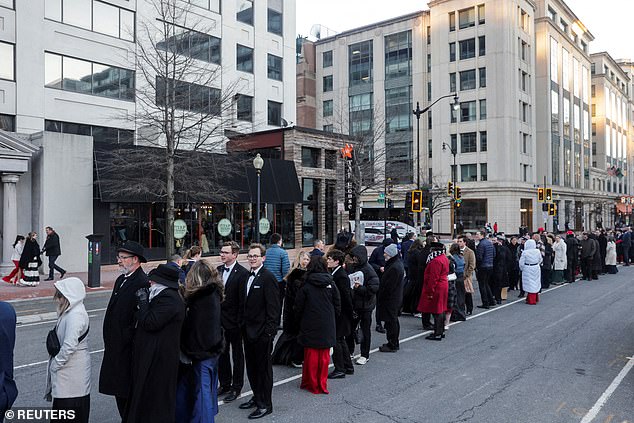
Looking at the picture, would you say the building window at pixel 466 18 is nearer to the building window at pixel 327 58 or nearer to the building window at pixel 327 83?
the building window at pixel 327 58

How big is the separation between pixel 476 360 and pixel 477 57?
181 ft

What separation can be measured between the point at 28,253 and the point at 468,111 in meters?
51.5

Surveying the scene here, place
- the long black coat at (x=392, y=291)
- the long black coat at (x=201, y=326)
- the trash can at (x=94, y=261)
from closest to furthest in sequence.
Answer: the long black coat at (x=201, y=326)
the long black coat at (x=392, y=291)
the trash can at (x=94, y=261)

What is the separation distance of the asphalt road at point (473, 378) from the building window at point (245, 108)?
73.4 feet

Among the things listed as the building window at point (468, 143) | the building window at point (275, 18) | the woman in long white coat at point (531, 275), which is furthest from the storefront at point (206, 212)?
the building window at point (468, 143)

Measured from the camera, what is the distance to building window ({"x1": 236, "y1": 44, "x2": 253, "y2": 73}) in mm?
32125

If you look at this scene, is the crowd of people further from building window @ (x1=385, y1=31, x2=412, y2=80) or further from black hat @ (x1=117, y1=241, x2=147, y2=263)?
building window @ (x1=385, y1=31, x2=412, y2=80)

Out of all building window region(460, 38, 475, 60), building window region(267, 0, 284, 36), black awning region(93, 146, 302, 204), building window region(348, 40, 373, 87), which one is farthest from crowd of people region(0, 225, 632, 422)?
building window region(348, 40, 373, 87)

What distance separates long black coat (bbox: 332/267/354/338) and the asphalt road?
77cm

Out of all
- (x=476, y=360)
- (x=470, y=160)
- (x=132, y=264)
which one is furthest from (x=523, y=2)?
(x=132, y=264)

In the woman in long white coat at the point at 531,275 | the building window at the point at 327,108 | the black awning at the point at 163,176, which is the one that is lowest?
the woman in long white coat at the point at 531,275

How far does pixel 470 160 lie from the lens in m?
58.0

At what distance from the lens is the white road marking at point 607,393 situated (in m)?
5.86

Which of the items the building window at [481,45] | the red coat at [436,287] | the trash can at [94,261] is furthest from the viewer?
the building window at [481,45]
